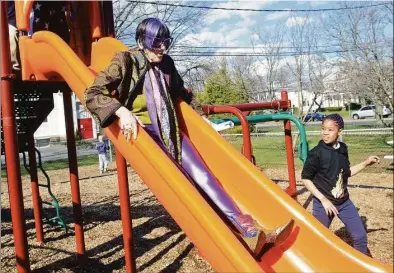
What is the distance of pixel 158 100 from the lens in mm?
2602

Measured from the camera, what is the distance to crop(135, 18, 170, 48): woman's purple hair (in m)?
2.50

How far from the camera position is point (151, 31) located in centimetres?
250

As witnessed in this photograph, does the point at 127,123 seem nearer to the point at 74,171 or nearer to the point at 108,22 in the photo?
the point at 108,22

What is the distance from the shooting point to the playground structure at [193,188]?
1915 mm

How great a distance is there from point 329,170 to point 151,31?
1644 millimetres

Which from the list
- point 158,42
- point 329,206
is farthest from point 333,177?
point 158,42

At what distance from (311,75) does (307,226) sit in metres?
11.3

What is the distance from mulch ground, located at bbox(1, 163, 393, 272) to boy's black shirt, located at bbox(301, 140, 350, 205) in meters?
1.20

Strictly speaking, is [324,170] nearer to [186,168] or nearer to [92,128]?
[186,168]

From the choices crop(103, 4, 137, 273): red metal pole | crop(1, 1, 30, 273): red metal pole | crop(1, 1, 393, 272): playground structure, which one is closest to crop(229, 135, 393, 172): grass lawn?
crop(103, 4, 137, 273): red metal pole

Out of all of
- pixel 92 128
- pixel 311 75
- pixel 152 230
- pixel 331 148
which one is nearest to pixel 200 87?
pixel 311 75

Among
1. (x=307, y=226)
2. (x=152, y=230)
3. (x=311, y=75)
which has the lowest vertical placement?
(x=152, y=230)

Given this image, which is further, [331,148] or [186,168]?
[331,148]

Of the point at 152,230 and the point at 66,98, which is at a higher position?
the point at 66,98
